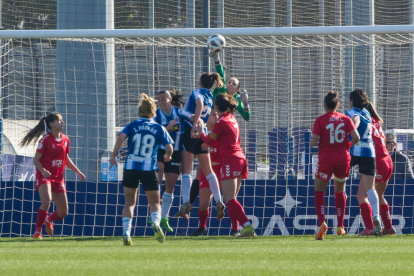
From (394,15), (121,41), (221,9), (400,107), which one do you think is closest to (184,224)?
(121,41)

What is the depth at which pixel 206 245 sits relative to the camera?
6.97 m

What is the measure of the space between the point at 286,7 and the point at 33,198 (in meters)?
10.4

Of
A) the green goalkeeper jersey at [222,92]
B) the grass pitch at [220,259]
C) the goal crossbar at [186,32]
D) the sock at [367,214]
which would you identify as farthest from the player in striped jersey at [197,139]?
the sock at [367,214]

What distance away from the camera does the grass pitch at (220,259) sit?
15.5 ft

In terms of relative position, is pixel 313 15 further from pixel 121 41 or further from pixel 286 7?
pixel 121 41

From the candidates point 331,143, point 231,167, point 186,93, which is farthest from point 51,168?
point 186,93

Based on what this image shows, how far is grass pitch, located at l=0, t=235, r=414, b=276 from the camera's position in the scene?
4715 millimetres

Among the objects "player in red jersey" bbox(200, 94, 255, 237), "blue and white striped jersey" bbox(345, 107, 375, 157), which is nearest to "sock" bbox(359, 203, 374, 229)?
"blue and white striped jersey" bbox(345, 107, 375, 157)

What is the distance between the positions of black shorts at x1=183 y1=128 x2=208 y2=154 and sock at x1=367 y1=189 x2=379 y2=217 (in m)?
2.32

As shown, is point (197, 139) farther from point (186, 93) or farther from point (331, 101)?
point (186, 93)

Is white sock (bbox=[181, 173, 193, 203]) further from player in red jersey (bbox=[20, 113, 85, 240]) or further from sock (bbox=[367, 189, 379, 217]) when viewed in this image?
sock (bbox=[367, 189, 379, 217])

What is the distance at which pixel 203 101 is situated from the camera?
8.73 m

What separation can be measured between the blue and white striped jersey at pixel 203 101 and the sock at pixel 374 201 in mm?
2532

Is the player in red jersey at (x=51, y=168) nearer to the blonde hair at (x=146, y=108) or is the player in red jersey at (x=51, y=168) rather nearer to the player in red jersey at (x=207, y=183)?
the player in red jersey at (x=207, y=183)
